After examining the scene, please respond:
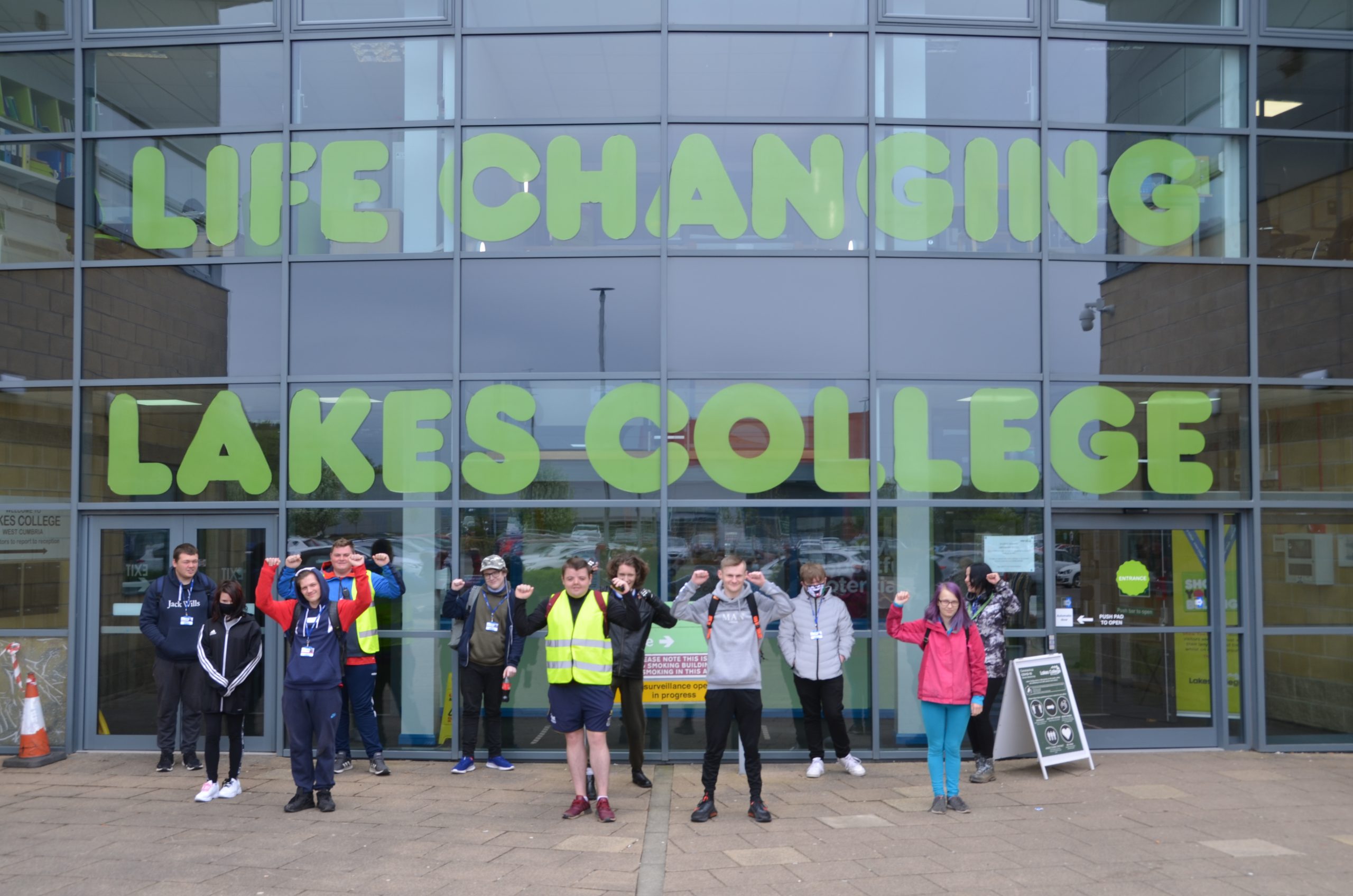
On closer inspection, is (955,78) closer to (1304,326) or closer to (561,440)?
(1304,326)

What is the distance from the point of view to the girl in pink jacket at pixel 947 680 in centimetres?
720

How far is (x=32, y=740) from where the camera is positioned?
29.7 ft

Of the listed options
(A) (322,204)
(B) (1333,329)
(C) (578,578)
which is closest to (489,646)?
(C) (578,578)

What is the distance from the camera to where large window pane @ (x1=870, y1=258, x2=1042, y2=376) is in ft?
30.9

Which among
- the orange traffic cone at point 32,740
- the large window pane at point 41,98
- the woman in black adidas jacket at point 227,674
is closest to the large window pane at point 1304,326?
the woman in black adidas jacket at point 227,674

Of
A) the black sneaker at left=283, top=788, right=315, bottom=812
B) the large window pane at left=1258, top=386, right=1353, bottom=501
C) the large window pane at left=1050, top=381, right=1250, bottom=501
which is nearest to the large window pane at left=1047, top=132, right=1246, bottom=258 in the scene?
the large window pane at left=1050, top=381, right=1250, bottom=501

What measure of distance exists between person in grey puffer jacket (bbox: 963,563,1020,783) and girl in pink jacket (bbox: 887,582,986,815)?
3.22 ft

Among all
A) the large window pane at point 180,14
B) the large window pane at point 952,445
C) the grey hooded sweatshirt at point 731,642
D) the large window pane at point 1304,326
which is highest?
the large window pane at point 180,14

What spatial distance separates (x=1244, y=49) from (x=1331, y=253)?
6.92 ft

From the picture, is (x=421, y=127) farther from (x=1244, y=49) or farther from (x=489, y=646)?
(x=1244, y=49)

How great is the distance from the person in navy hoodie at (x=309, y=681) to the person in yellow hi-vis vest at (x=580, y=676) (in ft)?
4.82

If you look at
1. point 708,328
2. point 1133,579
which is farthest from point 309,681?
point 1133,579

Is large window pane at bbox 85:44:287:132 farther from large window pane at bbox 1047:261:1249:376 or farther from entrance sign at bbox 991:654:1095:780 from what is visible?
entrance sign at bbox 991:654:1095:780

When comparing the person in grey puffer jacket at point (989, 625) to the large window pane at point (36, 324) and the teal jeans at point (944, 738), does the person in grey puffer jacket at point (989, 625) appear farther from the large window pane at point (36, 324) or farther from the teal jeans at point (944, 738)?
the large window pane at point (36, 324)
